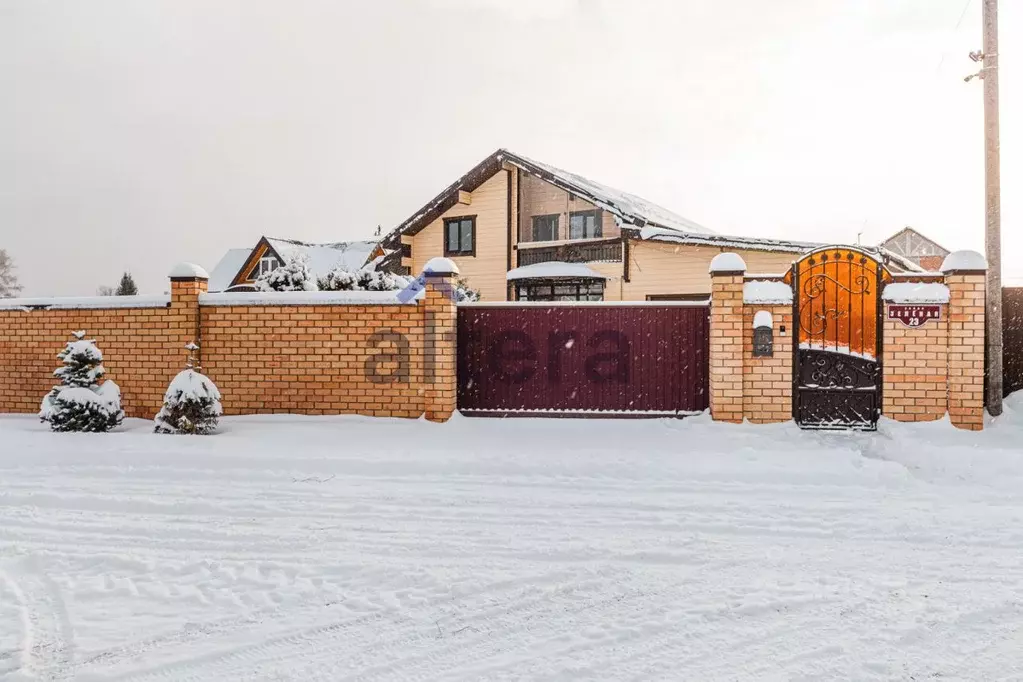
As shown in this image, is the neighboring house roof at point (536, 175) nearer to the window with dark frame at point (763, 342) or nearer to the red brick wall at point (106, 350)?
the window with dark frame at point (763, 342)

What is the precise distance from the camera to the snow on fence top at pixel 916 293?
7977mm

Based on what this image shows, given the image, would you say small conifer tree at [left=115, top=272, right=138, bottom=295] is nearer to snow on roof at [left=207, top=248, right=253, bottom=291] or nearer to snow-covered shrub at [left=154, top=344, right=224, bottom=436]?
snow on roof at [left=207, top=248, right=253, bottom=291]

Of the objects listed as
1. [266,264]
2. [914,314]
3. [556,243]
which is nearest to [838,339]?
[914,314]

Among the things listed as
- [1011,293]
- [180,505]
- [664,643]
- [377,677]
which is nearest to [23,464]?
[180,505]

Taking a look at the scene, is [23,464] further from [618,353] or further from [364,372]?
[618,353]

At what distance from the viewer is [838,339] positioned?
822cm

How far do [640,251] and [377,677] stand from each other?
15.2 meters

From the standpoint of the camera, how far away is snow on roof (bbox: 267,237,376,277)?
32.3m

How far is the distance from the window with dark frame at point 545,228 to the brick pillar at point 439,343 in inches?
418

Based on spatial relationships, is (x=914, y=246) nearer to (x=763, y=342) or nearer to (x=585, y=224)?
(x=585, y=224)

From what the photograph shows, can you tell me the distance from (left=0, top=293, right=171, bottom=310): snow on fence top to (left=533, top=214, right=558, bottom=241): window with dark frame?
1153cm

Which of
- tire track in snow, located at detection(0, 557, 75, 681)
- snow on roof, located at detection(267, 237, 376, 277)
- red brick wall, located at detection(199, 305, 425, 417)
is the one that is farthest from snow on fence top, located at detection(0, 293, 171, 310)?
snow on roof, located at detection(267, 237, 376, 277)

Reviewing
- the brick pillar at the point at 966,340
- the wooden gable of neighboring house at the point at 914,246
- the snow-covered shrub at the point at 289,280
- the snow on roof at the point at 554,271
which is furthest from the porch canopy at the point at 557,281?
the wooden gable of neighboring house at the point at 914,246

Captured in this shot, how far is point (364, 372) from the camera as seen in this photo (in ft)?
29.1
